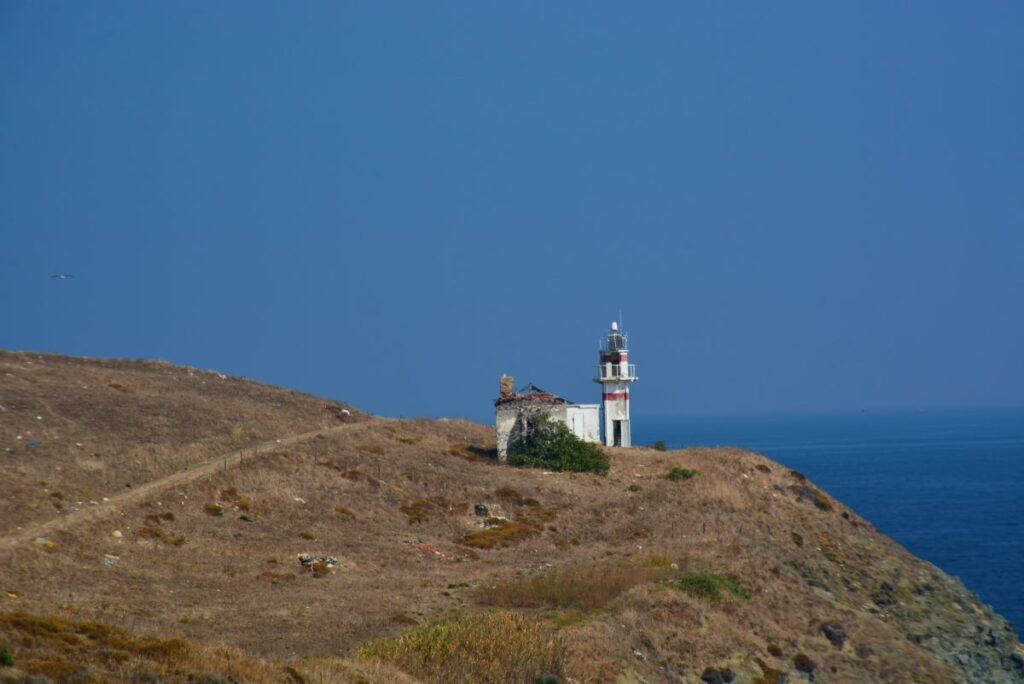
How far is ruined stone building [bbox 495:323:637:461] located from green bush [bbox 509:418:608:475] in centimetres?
48

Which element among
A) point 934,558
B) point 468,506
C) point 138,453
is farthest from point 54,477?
point 934,558

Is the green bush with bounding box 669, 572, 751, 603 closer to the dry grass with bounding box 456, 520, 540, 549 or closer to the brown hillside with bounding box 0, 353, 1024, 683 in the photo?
the brown hillside with bounding box 0, 353, 1024, 683

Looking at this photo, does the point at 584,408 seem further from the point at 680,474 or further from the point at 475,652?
the point at 475,652

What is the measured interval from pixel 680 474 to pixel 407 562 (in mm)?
26471

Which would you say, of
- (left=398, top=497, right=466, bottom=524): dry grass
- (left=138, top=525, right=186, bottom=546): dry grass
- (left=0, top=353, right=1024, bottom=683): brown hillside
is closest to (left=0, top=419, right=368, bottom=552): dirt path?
(left=0, top=353, right=1024, bottom=683): brown hillside

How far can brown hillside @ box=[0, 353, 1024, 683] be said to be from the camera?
109 feet

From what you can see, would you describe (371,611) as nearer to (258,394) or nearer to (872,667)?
(872,667)

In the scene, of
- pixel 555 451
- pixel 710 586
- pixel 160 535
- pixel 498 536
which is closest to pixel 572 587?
pixel 710 586

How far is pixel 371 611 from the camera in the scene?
38.7 m

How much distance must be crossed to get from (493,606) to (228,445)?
1184 inches

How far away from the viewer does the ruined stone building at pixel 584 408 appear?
7588cm

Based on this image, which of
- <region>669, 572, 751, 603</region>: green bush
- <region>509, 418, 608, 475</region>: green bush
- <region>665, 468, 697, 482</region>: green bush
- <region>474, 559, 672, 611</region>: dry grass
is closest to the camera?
<region>474, 559, 672, 611</region>: dry grass

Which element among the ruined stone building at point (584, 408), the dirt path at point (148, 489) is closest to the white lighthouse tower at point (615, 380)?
the ruined stone building at point (584, 408)

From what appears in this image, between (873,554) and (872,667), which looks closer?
(872,667)
